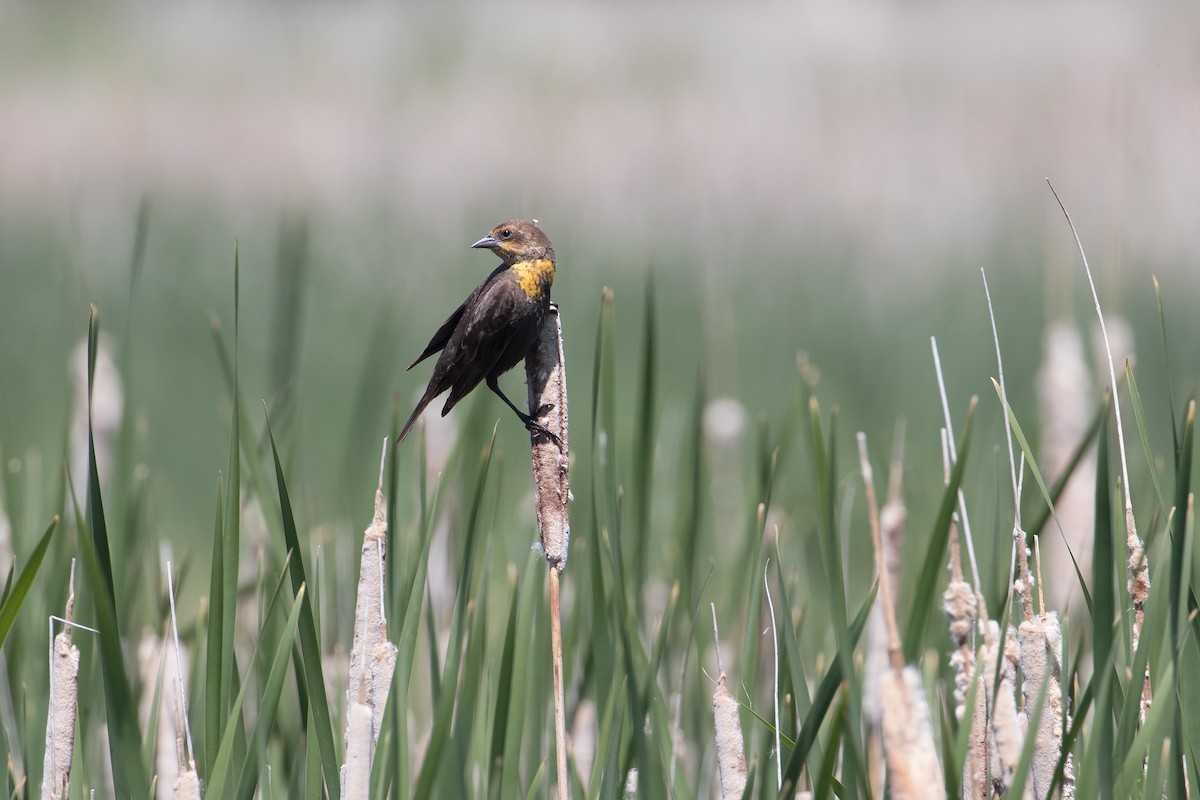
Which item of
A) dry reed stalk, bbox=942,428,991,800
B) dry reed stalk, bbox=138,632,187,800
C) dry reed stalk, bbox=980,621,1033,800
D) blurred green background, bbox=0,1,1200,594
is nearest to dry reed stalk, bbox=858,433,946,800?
dry reed stalk, bbox=980,621,1033,800

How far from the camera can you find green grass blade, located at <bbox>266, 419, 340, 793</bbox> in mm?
878

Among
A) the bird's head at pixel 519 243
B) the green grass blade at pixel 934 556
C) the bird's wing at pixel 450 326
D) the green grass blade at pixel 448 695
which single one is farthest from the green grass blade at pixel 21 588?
the green grass blade at pixel 934 556

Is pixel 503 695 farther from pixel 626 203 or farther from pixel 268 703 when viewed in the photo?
pixel 626 203

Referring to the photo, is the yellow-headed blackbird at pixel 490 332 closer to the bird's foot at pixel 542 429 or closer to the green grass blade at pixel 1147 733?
the bird's foot at pixel 542 429

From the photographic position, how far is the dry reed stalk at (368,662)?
84 centimetres

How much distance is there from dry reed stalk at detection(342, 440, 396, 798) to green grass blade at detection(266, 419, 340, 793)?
23 mm

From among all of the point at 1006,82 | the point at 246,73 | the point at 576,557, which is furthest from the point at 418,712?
the point at 246,73

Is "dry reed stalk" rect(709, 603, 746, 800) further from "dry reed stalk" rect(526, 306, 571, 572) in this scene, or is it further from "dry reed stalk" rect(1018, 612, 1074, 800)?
"dry reed stalk" rect(1018, 612, 1074, 800)

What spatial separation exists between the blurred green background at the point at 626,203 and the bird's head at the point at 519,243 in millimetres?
858

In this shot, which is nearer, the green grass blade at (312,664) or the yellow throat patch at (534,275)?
the green grass blade at (312,664)

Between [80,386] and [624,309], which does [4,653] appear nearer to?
[80,386]

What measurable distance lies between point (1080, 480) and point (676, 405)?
1.55 meters

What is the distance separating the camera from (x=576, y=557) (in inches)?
65.0

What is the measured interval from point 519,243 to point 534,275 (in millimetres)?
90
